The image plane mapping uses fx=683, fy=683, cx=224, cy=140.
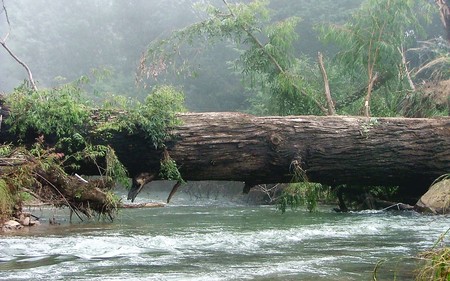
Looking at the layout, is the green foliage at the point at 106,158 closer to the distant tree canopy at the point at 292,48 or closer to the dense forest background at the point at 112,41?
the distant tree canopy at the point at 292,48

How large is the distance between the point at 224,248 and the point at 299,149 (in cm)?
228

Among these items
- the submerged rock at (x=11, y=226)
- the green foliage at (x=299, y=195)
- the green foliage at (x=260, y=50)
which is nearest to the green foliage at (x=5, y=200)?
the submerged rock at (x=11, y=226)

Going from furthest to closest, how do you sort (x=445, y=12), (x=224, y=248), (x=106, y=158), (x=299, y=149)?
(x=445, y=12), (x=299, y=149), (x=106, y=158), (x=224, y=248)

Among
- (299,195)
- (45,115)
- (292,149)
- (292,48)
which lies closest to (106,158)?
(45,115)

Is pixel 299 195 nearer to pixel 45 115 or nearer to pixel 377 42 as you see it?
pixel 45 115

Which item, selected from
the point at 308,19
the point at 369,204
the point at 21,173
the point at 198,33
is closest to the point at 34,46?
the point at 308,19

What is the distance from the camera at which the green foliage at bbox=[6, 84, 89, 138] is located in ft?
25.5

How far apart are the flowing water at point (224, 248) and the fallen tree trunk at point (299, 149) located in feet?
2.26

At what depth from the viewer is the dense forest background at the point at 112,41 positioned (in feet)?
101

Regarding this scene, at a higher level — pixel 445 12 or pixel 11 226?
pixel 445 12

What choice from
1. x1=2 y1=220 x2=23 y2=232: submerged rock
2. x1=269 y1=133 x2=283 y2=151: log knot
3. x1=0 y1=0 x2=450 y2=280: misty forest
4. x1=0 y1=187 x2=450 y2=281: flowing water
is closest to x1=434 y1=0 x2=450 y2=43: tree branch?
x1=0 y1=0 x2=450 y2=280: misty forest

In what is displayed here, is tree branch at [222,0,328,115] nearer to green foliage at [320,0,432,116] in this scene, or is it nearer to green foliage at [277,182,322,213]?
green foliage at [320,0,432,116]

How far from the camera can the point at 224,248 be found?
21.7 ft

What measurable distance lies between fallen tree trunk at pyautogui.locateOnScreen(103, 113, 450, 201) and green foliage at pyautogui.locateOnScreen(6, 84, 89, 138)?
19.4 inches
